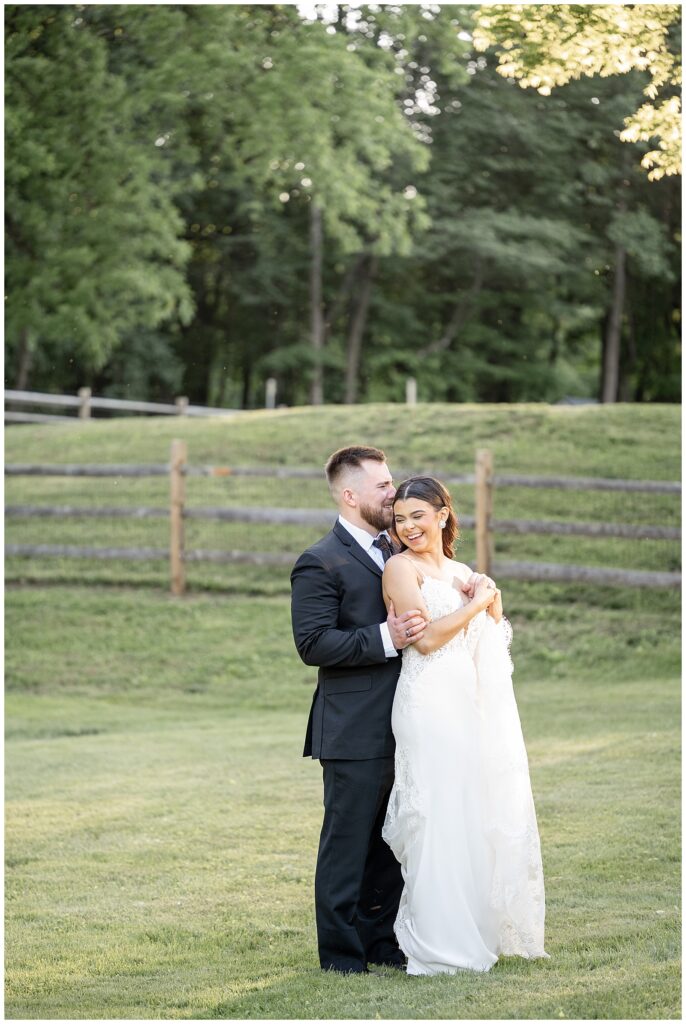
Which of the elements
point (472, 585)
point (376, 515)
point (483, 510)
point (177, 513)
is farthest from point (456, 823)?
point (177, 513)

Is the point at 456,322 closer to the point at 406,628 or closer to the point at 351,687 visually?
the point at 351,687

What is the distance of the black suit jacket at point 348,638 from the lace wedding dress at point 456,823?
76 mm

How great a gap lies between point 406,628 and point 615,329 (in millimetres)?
26722

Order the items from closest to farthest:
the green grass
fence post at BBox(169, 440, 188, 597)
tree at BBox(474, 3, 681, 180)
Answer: the green grass < tree at BBox(474, 3, 681, 180) < fence post at BBox(169, 440, 188, 597)

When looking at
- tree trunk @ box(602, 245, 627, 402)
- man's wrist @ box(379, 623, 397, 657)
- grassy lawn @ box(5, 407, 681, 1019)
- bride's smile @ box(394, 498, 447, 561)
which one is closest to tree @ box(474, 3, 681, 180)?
bride's smile @ box(394, 498, 447, 561)

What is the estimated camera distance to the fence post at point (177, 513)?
13359 mm

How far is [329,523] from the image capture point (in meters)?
13.4

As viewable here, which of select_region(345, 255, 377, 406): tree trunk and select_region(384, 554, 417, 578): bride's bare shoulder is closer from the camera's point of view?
select_region(384, 554, 417, 578): bride's bare shoulder

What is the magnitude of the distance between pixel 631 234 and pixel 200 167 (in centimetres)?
892

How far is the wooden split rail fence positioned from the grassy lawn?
49 centimetres

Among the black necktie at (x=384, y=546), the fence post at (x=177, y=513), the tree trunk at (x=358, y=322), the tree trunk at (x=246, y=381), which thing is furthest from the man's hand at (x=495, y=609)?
the tree trunk at (x=246, y=381)

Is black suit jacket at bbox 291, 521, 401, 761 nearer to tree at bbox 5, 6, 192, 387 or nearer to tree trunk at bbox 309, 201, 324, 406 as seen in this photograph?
tree at bbox 5, 6, 192, 387

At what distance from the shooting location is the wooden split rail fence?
1189 centimetres

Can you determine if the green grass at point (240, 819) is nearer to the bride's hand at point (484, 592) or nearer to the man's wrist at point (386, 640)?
the man's wrist at point (386, 640)
